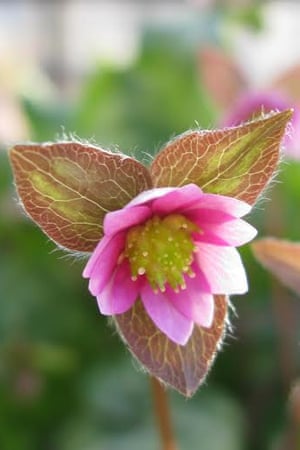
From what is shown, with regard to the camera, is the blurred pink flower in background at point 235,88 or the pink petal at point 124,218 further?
the blurred pink flower in background at point 235,88

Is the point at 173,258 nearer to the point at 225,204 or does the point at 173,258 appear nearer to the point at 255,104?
the point at 225,204

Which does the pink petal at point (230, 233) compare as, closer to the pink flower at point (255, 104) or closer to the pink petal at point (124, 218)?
the pink petal at point (124, 218)

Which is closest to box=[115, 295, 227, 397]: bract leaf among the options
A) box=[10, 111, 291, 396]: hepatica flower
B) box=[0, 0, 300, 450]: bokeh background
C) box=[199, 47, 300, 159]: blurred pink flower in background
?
box=[10, 111, 291, 396]: hepatica flower

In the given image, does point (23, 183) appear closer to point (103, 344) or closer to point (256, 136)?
point (256, 136)

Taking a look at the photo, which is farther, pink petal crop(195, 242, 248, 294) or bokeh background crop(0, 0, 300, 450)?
bokeh background crop(0, 0, 300, 450)

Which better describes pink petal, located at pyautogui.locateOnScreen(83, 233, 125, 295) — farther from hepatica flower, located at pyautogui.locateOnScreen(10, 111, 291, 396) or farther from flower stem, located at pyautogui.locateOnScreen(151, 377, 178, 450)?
flower stem, located at pyautogui.locateOnScreen(151, 377, 178, 450)

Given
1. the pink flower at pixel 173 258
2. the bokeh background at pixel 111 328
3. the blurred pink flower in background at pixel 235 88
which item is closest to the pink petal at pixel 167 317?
the pink flower at pixel 173 258

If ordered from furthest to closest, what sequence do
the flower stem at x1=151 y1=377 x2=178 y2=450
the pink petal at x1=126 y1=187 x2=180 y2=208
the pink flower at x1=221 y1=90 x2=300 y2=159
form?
the pink flower at x1=221 y1=90 x2=300 y2=159 < the flower stem at x1=151 y1=377 x2=178 y2=450 < the pink petal at x1=126 y1=187 x2=180 y2=208
